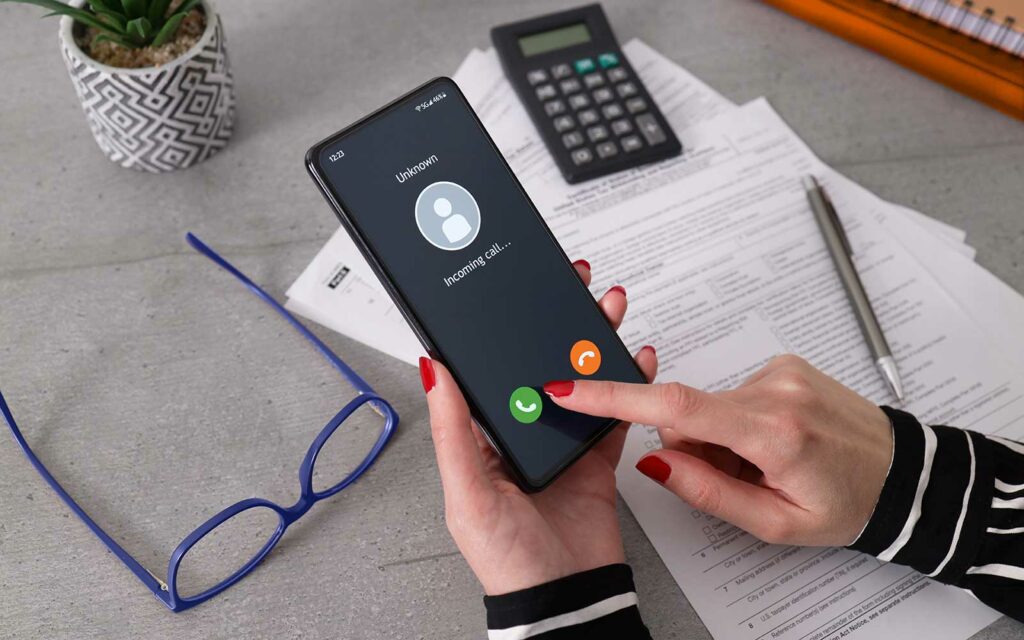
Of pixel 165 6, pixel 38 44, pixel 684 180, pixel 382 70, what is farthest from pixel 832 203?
pixel 38 44

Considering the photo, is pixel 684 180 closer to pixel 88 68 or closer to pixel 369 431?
pixel 369 431

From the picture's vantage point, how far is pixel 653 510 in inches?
20.0

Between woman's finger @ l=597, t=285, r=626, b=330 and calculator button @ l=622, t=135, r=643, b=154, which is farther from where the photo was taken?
calculator button @ l=622, t=135, r=643, b=154

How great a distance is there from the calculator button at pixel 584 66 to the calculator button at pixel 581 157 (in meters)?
0.08

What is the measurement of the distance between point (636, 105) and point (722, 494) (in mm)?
348

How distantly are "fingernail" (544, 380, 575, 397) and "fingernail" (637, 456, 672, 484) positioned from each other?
0.06 meters

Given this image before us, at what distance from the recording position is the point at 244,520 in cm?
50

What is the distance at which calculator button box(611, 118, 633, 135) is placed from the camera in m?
0.67

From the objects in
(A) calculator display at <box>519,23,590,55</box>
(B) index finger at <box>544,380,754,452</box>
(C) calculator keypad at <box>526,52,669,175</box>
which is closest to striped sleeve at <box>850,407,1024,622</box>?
(B) index finger at <box>544,380,754,452</box>

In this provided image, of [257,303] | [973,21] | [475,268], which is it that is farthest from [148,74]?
[973,21]

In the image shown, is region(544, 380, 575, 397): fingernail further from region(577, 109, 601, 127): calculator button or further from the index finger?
region(577, 109, 601, 127): calculator button

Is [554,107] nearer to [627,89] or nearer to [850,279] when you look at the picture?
[627,89]

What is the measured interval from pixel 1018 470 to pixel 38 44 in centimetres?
80

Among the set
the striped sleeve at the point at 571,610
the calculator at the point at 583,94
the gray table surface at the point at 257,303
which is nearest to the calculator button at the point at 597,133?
the calculator at the point at 583,94
